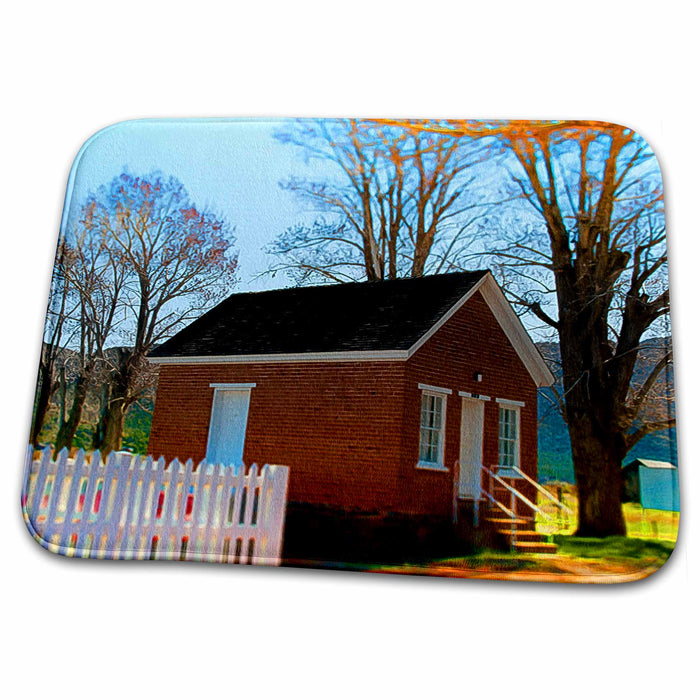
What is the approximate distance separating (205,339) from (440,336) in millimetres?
1480

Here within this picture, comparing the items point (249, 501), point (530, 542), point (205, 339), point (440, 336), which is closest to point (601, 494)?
point (530, 542)

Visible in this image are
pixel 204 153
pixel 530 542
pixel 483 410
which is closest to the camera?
pixel 530 542

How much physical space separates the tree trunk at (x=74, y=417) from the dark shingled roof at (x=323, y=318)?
46 centimetres

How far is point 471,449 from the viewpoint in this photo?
3.40 meters

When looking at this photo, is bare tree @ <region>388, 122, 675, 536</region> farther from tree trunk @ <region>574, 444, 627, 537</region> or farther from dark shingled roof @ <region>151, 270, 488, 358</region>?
dark shingled roof @ <region>151, 270, 488, 358</region>

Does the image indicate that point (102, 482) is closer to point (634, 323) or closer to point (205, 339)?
point (205, 339)

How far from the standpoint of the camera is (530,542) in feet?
10.6

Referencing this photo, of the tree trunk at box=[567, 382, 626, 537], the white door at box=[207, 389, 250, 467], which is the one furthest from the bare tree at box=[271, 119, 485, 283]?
the tree trunk at box=[567, 382, 626, 537]

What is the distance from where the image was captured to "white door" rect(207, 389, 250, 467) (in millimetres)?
3488

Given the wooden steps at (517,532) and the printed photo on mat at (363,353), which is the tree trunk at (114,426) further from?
the wooden steps at (517,532)

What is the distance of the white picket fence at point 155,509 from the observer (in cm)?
333

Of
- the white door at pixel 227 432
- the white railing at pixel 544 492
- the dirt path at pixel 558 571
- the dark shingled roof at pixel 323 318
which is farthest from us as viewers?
the dark shingled roof at pixel 323 318

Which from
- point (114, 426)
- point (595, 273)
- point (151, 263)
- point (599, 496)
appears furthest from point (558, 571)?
point (151, 263)

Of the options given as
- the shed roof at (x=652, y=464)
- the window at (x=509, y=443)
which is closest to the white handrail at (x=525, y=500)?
the window at (x=509, y=443)
